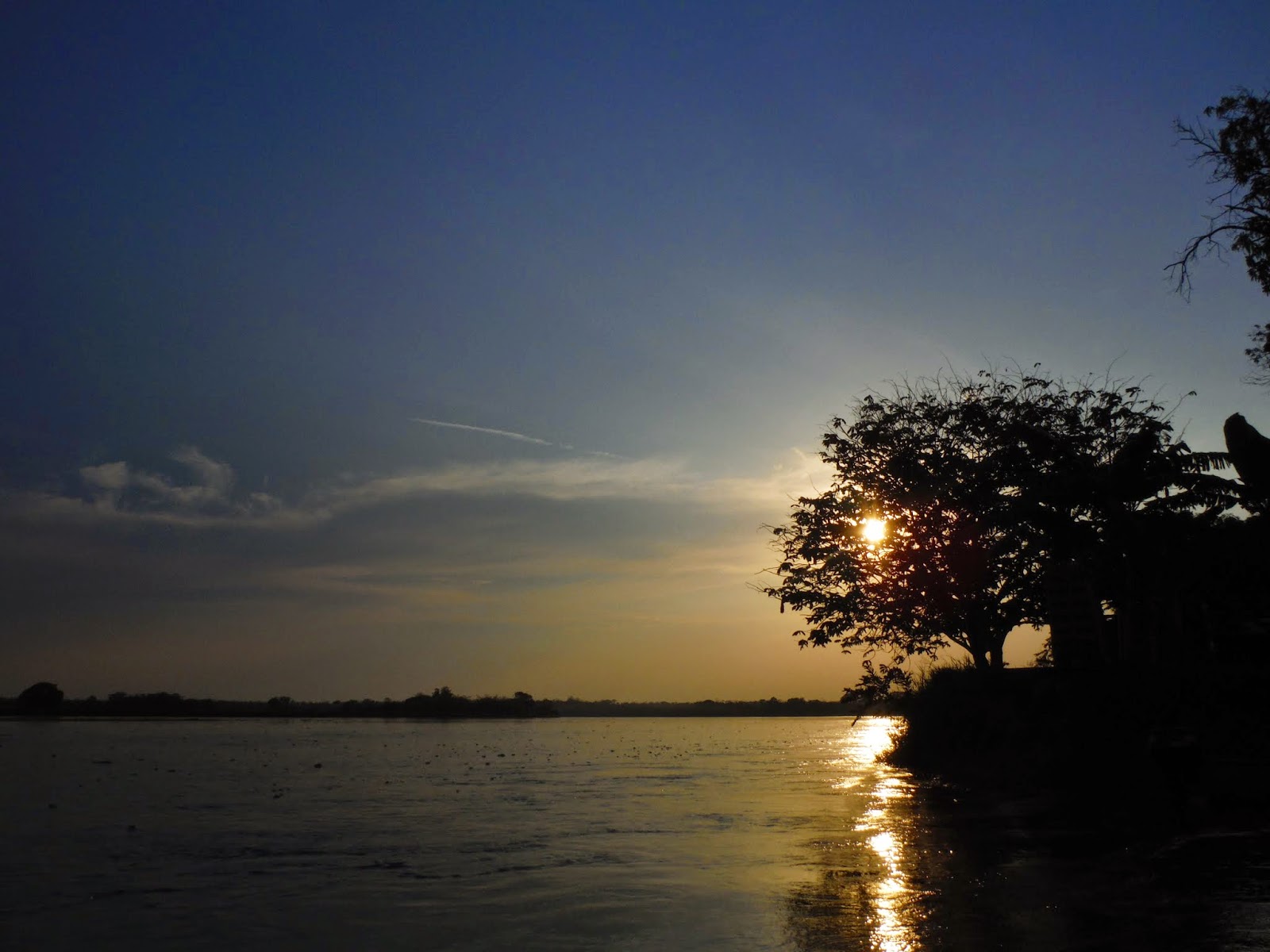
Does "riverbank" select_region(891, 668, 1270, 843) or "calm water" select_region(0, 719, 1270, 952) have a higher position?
"riverbank" select_region(891, 668, 1270, 843)

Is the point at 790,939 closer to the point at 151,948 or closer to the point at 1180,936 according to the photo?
the point at 1180,936

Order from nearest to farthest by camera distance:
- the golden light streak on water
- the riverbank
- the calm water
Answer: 1. the golden light streak on water
2. the calm water
3. the riverbank

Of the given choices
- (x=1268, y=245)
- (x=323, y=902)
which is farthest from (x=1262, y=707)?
(x=323, y=902)

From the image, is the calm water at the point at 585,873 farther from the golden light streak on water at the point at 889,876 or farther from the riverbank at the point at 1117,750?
the riverbank at the point at 1117,750

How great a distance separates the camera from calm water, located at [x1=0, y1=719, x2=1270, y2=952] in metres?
9.60

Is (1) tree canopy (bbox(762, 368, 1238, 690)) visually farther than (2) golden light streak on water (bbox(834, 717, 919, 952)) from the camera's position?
Yes

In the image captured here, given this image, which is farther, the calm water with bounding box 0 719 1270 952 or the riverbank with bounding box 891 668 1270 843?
the riverbank with bounding box 891 668 1270 843

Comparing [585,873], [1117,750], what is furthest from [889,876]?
[1117,750]

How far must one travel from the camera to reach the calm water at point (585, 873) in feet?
31.5

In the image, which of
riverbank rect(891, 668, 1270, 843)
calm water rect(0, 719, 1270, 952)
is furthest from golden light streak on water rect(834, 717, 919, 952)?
riverbank rect(891, 668, 1270, 843)

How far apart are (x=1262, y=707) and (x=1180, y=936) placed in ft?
37.6

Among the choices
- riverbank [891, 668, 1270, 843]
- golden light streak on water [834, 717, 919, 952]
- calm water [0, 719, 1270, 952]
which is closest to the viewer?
golden light streak on water [834, 717, 919, 952]

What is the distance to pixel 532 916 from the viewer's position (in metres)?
10.7

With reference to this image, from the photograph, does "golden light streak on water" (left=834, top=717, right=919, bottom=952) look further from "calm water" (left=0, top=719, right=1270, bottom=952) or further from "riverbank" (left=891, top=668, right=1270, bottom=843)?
"riverbank" (left=891, top=668, right=1270, bottom=843)
